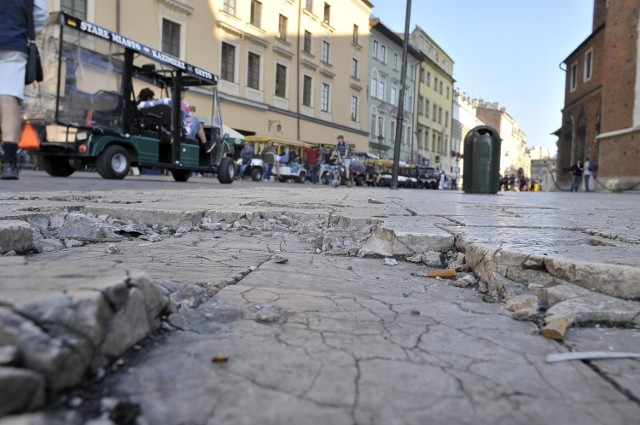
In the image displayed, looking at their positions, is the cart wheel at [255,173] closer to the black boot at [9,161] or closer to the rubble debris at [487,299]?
the black boot at [9,161]

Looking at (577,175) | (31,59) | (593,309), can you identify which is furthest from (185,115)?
(577,175)

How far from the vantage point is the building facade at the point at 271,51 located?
65.4 feet

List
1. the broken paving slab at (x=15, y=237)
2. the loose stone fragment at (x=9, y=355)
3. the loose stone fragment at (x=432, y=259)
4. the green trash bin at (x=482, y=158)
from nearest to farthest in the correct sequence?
1. the loose stone fragment at (x=9, y=355)
2. the broken paving slab at (x=15, y=237)
3. the loose stone fragment at (x=432, y=259)
4. the green trash bin at (x=482, y=158)

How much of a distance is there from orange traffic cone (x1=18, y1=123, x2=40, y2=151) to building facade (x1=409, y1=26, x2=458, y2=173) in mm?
44888

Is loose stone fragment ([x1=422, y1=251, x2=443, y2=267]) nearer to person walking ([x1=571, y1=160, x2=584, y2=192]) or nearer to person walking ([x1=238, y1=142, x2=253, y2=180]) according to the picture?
person walking ([x1=238, y1=142, x2=253, y2=180])

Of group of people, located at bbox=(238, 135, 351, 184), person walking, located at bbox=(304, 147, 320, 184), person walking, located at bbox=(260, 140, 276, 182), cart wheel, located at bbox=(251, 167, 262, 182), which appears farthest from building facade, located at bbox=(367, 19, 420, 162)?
cart wheel, located at bbox=(251, 167, 262, 182)

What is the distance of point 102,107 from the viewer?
31.5 ft

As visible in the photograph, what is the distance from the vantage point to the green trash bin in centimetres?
997

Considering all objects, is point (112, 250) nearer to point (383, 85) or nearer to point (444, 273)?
point (444, 273)

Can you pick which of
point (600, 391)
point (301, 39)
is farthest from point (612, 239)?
point (301, 39)

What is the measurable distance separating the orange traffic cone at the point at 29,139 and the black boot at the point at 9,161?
1.67m

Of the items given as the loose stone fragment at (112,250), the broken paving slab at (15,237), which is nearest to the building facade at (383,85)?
the loose stone fragment at (112,250)

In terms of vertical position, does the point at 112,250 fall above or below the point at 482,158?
below

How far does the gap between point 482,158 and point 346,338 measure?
9.45 m
